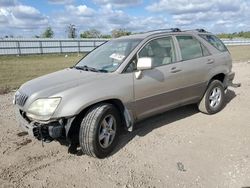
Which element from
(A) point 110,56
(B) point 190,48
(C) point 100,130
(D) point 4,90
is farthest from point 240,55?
(C) point 100,130

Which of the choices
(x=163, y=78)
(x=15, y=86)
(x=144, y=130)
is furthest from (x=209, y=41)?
(x=15, y=86)

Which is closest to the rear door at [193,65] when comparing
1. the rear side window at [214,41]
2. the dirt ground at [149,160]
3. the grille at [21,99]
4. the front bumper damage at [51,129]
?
the rear side window at [214,41]

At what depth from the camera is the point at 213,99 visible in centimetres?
689

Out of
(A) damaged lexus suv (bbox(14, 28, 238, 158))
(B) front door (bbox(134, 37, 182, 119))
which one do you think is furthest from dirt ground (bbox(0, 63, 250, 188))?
(B) front door (bbox(134, 37, 182, 119))

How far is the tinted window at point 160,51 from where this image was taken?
17.8 ft

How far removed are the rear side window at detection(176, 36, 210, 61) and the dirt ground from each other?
1.36 meters

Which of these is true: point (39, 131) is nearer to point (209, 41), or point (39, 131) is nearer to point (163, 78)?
point (163, 78)

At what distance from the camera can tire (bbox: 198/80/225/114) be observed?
6633mm

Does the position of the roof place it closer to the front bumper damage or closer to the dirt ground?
the dirt ground

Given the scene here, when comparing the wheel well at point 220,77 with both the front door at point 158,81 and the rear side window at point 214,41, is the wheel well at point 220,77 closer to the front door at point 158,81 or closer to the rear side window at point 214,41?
the rear side window at point 214,41

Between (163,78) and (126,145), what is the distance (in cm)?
134

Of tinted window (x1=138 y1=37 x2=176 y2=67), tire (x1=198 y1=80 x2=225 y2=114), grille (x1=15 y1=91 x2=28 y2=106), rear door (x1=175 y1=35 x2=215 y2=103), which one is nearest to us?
grille (x1=15 y1=91 x2=28 y2=106)

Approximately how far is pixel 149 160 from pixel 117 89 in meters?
1.17

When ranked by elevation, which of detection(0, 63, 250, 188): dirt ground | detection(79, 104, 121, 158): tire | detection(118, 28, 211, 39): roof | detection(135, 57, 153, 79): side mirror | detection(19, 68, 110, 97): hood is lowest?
detection(0, 63, 250, 188): dirt ground
